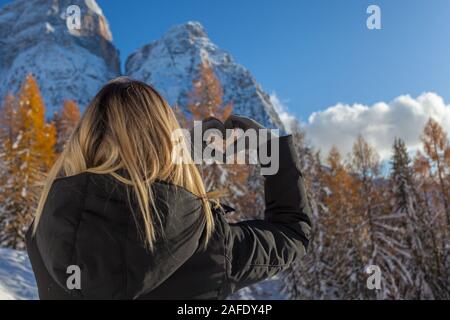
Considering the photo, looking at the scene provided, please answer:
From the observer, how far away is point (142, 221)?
117cm

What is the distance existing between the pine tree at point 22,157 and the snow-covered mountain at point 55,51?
11129 cm

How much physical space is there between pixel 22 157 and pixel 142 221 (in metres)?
23.2

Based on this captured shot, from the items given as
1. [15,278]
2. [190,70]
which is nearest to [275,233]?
[15,278]

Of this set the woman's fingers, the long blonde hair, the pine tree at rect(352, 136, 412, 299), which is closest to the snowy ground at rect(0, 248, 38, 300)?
the long blonde hair

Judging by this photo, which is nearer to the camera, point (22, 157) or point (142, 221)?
point (142, 221)

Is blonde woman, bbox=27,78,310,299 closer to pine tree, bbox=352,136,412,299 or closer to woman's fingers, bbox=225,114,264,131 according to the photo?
woman's fingers, bbox=225,114,264,131

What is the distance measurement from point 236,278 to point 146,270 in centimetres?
33

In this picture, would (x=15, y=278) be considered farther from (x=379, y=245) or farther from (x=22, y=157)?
(x=379, y=245)

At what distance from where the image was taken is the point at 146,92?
146 cm

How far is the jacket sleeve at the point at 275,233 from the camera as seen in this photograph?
1311mm

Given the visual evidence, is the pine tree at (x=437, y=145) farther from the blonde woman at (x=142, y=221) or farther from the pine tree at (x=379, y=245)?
the blonde woman at (x=142, y=221)

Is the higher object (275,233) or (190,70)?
(190,70)

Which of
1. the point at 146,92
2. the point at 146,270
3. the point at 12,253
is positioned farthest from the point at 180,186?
the point at 12,253

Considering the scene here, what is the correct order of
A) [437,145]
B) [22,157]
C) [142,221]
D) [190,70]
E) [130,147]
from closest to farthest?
[142,221], [130,147], [22,157], [437,145], [190,70]
